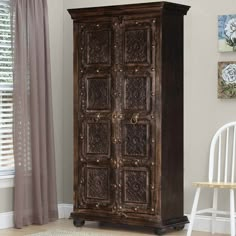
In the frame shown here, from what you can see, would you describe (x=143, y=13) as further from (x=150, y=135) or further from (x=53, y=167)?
(x=53, y=167)

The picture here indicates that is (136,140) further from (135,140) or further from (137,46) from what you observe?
(137,46)

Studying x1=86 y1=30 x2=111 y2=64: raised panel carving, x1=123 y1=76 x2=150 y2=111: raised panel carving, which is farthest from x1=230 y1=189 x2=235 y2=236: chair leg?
x1=86 y1=30 x2=111 y2=64: raised panel carving

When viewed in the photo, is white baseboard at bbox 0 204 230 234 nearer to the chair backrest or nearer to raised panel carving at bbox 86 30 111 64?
the chair backrest

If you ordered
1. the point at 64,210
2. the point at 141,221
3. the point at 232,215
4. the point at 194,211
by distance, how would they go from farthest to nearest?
the point at 64,210 → the point at 141,221 → the point at 194,211 → the point at 232,215

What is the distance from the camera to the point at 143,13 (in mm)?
6191

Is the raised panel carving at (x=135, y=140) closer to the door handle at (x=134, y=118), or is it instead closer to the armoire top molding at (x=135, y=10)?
the door handle at (x=134, y=118)

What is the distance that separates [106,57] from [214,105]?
1061mm

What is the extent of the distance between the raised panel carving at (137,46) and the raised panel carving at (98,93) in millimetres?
320

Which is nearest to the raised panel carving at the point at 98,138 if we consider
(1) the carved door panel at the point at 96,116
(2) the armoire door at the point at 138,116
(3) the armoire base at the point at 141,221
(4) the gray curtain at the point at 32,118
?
(1) the carved door panel at the point at 96,116

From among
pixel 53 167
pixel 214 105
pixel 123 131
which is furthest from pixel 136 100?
pixel 53 167

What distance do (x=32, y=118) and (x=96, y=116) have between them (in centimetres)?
62

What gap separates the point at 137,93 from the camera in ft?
20.5

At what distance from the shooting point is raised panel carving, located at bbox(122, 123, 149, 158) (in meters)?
6.20

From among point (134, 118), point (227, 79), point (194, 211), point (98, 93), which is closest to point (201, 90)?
point (227, 79)
